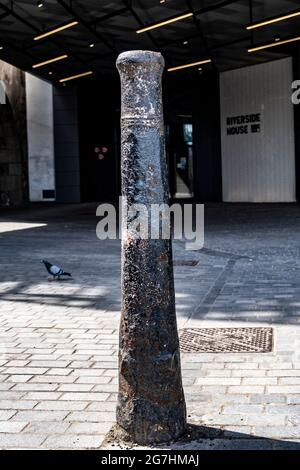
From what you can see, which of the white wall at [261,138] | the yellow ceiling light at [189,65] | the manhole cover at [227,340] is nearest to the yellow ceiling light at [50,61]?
the yellow ceiling light at [189,65]

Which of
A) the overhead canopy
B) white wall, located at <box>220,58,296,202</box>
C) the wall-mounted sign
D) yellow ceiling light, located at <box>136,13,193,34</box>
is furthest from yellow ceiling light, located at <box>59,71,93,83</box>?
yellow ceiling light, located at <box>136,13,193,34</box>

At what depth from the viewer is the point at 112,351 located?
5160mm

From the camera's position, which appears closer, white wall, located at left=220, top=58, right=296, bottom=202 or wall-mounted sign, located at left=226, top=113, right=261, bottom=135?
white wall, located at left=220, top=58, right=296, bottom=202

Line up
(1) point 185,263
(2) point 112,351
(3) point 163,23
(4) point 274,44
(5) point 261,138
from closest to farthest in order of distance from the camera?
(2) point 112,351 → (1) point 185,263 → (3) point 163,23 → (4) point 274,44 → (5) point 261,138

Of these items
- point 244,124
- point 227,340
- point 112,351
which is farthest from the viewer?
point 244,124

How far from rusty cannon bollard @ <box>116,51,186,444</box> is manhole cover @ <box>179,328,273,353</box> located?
191 centimetres

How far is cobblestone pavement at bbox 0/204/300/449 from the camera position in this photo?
3.52m

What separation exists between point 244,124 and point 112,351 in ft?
79.6

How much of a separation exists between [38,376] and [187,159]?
2951cm

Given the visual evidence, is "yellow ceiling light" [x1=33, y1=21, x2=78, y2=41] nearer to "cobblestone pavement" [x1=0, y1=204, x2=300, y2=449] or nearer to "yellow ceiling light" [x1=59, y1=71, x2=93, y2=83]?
"yellow ceiling light" [x1=59, y1=71, x2=93, y2=83]

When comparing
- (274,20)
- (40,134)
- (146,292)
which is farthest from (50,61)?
(146,292)

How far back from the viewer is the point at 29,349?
210 inches

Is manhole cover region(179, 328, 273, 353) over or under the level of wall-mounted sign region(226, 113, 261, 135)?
under

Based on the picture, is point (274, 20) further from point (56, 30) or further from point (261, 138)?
point (261, 138)
